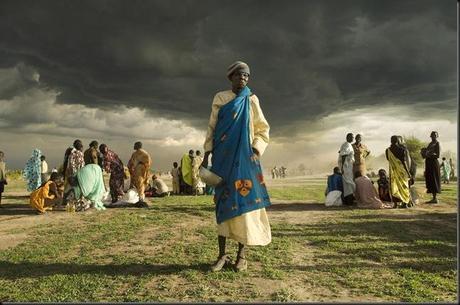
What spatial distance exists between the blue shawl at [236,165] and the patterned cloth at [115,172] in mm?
9972

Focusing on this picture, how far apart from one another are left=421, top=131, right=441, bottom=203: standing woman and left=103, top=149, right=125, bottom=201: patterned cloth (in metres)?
10.8

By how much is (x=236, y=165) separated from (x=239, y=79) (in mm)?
1127

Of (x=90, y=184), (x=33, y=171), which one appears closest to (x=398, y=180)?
(x=90, y=184)

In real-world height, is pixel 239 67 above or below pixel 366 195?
above

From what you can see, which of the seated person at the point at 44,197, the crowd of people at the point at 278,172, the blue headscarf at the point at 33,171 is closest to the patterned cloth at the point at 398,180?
the seated person at the point at 44,197

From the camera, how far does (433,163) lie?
1402 centimetres

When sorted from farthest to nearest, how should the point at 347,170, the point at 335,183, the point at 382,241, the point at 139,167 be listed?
the point at 139,167
the point at 335,183
the point at 347,170
the point at 382,241

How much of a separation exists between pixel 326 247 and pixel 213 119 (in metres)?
3.19

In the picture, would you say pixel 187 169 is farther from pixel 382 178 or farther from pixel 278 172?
pixel 278 172

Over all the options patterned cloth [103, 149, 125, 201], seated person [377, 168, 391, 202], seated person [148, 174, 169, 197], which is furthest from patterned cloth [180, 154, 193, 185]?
seated person [377, 168, 391, 202]

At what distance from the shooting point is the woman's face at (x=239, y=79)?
17.1 ft

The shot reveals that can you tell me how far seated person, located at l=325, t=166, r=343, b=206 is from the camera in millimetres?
13289

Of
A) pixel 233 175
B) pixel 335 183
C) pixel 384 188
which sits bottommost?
pixel 384 188

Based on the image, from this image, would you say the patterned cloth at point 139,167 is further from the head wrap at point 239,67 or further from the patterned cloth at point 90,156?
the head wrap at point 239,67
